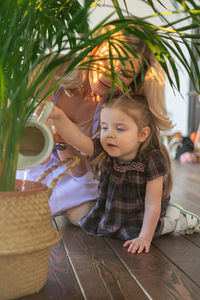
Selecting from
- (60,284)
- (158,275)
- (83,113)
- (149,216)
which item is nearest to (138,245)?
(149,216)

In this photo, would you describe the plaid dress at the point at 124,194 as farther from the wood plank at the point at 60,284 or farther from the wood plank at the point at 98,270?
the wood plank at the point at 60,284

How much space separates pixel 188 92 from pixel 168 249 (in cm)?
527

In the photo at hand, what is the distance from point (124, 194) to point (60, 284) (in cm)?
56

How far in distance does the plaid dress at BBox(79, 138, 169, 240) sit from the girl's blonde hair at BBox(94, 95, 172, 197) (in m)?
0.03

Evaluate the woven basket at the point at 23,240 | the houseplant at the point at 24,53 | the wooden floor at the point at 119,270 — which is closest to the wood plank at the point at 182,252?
the wooden floor at the point at 119,270

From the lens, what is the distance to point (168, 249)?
140 centimetres

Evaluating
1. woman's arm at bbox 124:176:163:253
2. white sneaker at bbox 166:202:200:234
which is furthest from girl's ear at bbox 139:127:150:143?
white sneaker at bbox 166:202:200:234

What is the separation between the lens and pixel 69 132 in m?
1.31

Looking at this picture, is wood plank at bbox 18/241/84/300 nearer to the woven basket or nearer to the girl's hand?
the woven basket

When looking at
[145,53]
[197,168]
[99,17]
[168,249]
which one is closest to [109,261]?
[168,249]

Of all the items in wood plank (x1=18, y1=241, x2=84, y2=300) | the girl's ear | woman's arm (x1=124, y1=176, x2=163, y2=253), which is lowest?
wood plank (x1=18, y1=241, x2=84, y2=300)

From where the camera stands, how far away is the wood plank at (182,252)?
1.19m

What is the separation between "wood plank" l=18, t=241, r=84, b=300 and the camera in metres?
0.99

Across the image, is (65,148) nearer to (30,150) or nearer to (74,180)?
(74,180)
